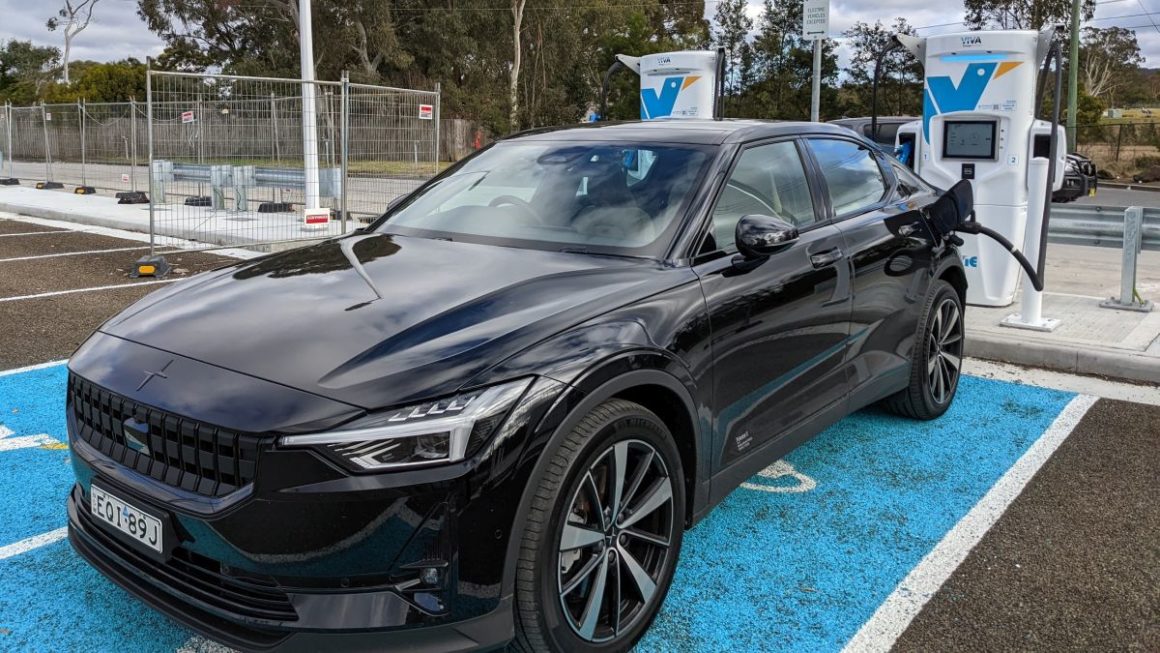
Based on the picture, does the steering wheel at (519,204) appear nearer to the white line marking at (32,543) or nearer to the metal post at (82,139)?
the white line marking at (32,543)

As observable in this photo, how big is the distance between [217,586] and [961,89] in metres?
7.32

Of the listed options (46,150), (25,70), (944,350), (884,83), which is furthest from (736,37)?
(25,70)

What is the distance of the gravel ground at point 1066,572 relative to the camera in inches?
116

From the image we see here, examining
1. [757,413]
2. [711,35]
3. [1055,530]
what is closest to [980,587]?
[1055,530]

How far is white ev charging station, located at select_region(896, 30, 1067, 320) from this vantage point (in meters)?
7.46

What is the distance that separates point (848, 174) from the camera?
14.7ft

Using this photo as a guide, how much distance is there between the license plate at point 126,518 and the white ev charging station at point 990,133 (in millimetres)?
6921

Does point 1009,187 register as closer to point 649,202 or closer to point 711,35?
point 649,202

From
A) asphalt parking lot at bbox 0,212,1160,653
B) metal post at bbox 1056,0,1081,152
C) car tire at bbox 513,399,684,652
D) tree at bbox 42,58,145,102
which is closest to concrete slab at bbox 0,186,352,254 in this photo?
asphalt parking lot at bbox 0,212,1160,653

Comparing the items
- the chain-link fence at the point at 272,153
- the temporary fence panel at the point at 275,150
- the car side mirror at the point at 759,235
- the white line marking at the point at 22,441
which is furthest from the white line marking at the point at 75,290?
the car side mirror at the point at 759,235

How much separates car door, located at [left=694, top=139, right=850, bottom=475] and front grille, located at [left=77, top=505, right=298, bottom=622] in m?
1.55

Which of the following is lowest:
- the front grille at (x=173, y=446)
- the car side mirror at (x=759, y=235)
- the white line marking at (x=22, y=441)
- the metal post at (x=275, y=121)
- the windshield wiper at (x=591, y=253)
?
the white line marking at (x=22, y=441)

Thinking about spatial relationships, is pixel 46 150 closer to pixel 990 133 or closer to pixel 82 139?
pixel 82 139

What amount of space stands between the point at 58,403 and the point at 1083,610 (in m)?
5.15
